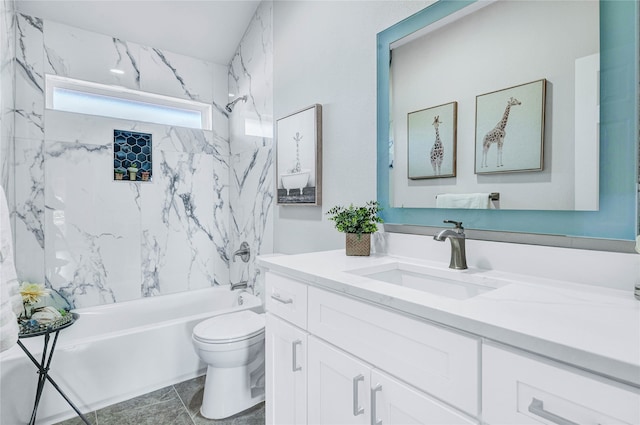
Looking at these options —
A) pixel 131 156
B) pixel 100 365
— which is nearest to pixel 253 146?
pixel 131 156

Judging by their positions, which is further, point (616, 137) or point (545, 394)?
point (616, 137)

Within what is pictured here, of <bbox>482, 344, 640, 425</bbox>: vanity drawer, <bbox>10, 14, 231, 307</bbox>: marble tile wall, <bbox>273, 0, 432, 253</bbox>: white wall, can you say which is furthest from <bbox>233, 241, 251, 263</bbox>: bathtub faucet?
<bbox>482, 344, 640, 425</bbox>: vanity drawer

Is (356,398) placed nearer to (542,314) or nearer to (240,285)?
(542,314)

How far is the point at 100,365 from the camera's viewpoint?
203cm

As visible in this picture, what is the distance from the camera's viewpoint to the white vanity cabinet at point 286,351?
1.21 meters

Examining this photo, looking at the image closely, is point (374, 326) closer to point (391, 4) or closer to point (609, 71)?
point (609, 71)

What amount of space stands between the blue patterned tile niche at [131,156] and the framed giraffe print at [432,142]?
2268 mm

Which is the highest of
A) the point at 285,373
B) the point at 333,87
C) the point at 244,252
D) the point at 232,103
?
the point at 232,103

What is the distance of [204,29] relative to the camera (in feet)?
9.25

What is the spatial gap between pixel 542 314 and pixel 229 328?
1688mm

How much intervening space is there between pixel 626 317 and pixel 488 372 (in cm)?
32

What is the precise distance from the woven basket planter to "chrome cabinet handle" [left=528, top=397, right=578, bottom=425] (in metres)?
0.95

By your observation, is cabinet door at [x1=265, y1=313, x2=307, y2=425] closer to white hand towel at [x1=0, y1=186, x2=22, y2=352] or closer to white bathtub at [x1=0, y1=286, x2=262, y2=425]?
white hand towel at [x1=0, y1=186, x2=22, y2=352]

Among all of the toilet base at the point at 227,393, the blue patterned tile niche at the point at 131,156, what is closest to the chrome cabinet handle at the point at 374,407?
the toilet base at the point at 227,393
